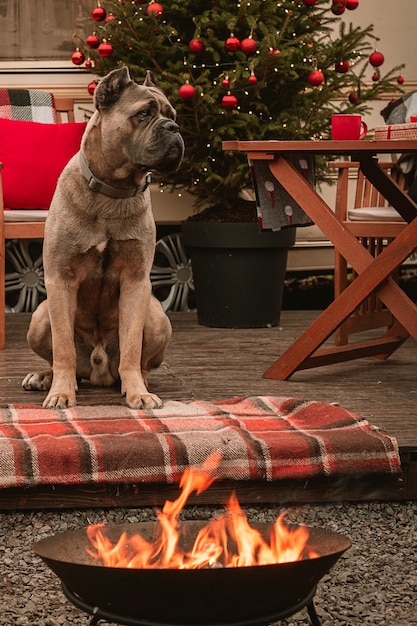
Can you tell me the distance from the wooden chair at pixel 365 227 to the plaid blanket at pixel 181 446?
1394mm

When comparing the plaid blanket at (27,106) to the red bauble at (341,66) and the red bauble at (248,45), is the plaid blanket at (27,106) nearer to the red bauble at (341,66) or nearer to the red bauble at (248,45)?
the red bauble at (248,45)

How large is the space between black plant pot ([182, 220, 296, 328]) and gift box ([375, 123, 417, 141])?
1421mm

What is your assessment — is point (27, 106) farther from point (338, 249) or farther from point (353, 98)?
point (338, 249)

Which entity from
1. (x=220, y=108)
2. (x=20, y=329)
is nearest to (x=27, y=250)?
(x=20, y=329)

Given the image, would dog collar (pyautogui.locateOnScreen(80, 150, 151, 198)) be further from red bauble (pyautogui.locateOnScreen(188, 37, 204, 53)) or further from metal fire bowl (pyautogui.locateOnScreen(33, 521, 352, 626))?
metal fire bowl (pyautogui.locateOnScreen(33, 521, 352, 626))

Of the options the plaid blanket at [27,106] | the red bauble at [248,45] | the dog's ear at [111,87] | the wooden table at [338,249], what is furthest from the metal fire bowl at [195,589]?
the plaid blanket at [27,106]

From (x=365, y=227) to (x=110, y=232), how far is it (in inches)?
55.6

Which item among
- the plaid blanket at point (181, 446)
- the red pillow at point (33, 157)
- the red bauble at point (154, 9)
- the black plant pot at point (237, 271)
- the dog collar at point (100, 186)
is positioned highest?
the red bauble at point (154, 9)

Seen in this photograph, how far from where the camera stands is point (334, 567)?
2.33m

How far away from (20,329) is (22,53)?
178 centimetres

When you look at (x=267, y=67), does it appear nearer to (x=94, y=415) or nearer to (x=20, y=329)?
(x=20, y=329)

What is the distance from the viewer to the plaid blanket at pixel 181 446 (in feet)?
8.28

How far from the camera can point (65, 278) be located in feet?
10.7

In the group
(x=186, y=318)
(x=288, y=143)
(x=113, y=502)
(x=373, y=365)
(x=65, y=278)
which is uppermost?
(x=288, y=143)
